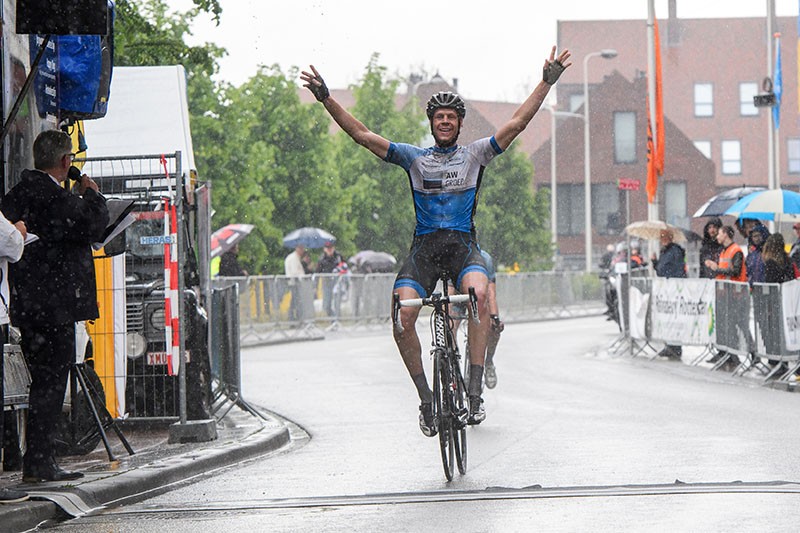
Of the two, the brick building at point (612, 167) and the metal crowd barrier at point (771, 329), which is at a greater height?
the brick building at point (612, 167)

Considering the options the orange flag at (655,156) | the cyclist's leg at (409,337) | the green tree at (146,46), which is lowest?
the cyclist's leg at (409,337)

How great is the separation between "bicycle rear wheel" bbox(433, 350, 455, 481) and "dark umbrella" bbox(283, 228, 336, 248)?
29890 millimetres

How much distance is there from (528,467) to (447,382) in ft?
2.82

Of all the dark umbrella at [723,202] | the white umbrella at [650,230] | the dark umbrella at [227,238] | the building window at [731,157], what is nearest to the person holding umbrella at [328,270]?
the dark umbrella at [227,238]

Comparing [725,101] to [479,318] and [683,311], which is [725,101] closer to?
[683,311]

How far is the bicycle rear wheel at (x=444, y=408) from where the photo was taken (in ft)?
29.4

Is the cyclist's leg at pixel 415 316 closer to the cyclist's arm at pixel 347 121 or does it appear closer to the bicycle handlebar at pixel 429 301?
the bicycle handlebar at pixel 429 301

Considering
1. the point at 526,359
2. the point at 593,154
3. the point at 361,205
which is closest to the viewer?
the point at 526,359

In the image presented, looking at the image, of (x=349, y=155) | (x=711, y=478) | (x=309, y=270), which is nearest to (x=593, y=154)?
(x=349, y=155)

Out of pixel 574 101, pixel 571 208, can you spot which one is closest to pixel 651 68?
pixel 571 208

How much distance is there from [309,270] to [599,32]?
5519 cm

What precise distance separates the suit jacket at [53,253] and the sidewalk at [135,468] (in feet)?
3.17

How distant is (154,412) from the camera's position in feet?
39.9

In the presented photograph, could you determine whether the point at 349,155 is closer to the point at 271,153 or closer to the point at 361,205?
the point at 361,205
